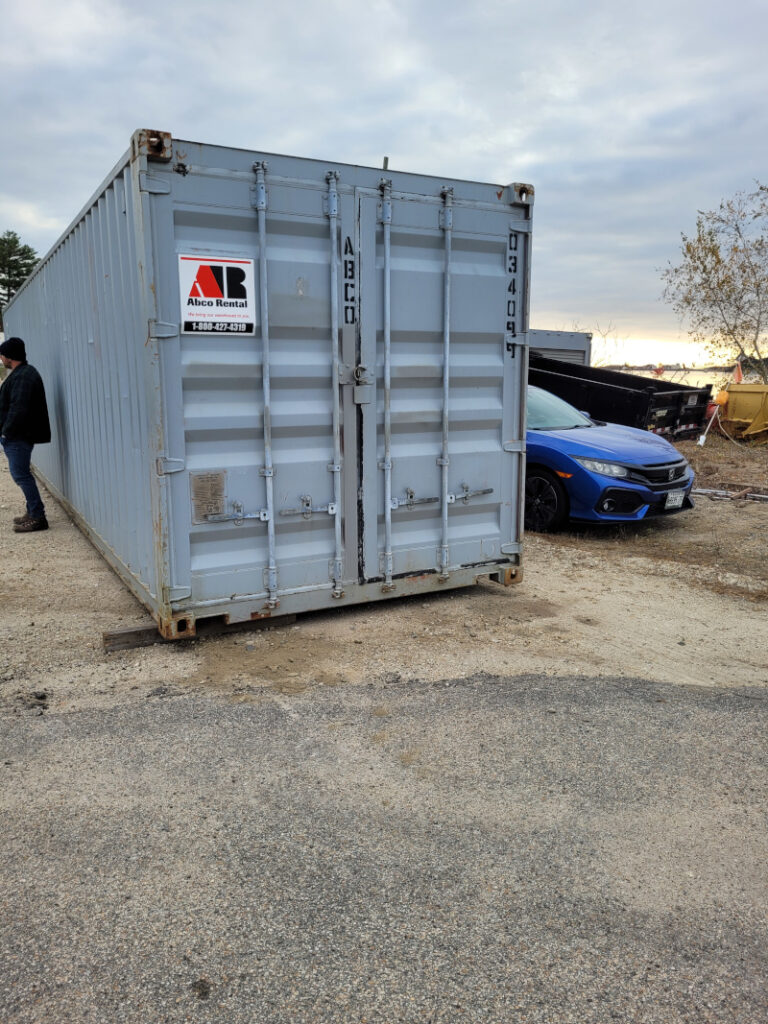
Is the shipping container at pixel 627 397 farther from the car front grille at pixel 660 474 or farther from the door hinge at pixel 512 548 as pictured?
the door hinge at pixel 512 548

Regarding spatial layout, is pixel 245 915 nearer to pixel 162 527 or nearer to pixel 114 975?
pixel 114 975

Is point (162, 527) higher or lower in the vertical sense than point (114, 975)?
higher

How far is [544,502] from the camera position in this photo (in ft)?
26.4

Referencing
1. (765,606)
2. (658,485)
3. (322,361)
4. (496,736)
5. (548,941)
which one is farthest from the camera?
(658,485)

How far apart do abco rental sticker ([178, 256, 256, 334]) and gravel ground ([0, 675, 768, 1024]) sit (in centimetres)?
216

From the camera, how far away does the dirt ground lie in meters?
4.41

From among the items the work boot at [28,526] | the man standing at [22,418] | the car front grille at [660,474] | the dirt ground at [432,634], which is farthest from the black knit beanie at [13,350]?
the car front grille at [660,474]

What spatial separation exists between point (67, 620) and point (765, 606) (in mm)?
5174

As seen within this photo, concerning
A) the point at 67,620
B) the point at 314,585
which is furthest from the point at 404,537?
the point at 67,620

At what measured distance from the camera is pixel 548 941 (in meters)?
2.38

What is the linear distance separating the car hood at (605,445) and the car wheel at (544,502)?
0.33 metres

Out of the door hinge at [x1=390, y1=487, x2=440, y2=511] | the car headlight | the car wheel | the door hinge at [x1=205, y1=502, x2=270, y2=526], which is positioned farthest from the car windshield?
the door hinge at [x1=205, y1=502, x2=270, y2=526]

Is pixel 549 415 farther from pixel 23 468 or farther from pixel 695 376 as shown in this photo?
pixel 695 376

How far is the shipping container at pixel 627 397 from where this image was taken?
12273 mm
